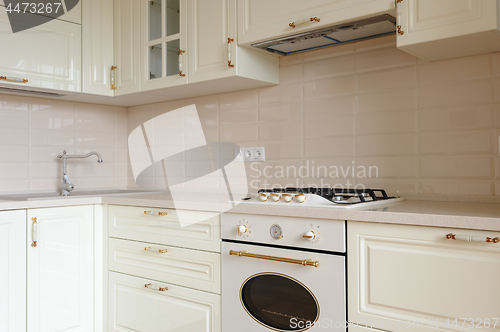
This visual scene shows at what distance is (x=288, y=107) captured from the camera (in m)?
2.28

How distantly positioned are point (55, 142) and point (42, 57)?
0.58 meters

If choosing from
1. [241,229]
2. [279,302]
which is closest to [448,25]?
[241,229]

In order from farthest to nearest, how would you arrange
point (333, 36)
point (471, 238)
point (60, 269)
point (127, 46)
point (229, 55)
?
point (127, 46) < point (60, 269) < point (229, 55) < point (333, 36) < point (471, 238)

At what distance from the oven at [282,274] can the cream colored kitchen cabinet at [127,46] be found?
3.82ft

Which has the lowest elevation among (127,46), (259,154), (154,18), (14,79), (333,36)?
(259,154)

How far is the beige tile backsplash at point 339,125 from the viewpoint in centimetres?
177

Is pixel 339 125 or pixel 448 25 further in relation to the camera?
pixel 339 125

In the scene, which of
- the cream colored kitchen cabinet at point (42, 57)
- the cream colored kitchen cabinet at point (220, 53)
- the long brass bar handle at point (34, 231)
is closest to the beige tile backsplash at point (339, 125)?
the cream colored kitchen cabinet at point (220, 53)

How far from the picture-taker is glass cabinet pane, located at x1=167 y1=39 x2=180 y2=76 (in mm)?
2295

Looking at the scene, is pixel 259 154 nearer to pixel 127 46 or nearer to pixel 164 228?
pixel 164 228

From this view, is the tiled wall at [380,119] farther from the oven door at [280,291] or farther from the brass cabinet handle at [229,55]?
the oven door at [280,291]

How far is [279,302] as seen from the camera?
1640 mm

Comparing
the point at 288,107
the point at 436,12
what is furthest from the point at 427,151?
the point at 288,107

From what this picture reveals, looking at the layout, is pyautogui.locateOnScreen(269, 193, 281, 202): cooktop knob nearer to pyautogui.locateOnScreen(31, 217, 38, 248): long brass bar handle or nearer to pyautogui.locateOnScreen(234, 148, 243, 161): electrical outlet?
pyautogui.locateOnScreen(234, 148, 243, 161): electrical outlet
